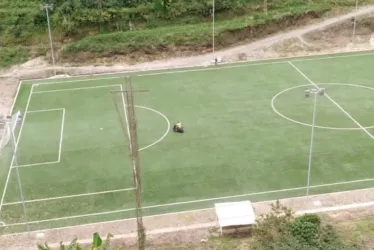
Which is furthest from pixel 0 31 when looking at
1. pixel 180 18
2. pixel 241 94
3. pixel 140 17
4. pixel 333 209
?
pixel 333 209

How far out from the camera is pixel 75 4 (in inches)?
1580

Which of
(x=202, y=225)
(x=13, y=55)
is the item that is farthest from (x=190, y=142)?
(x=13, y=55)

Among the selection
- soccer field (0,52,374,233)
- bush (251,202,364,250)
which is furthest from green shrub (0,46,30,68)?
bush (251,202,364,250)

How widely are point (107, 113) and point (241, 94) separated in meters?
7.27

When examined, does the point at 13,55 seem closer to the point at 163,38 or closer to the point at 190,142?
the point at 163,38

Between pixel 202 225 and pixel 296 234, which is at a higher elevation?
pixel 296 234

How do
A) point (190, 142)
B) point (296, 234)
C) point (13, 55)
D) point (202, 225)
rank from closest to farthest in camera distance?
point (296, 234) < point (202, 225) < point (190, 142) < point (13, 55)

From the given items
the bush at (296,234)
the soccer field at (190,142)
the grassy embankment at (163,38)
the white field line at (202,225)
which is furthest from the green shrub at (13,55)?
the bush at (296,234)

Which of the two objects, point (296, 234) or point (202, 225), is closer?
point (296, 234)

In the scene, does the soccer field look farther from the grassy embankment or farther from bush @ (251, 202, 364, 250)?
the grassy embankment

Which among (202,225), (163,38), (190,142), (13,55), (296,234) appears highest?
(163,38)

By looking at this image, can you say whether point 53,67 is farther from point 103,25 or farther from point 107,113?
point 107,113

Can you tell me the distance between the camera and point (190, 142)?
78.8 ft

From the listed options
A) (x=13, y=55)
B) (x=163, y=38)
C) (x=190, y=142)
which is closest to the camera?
(x=190, y=142)
